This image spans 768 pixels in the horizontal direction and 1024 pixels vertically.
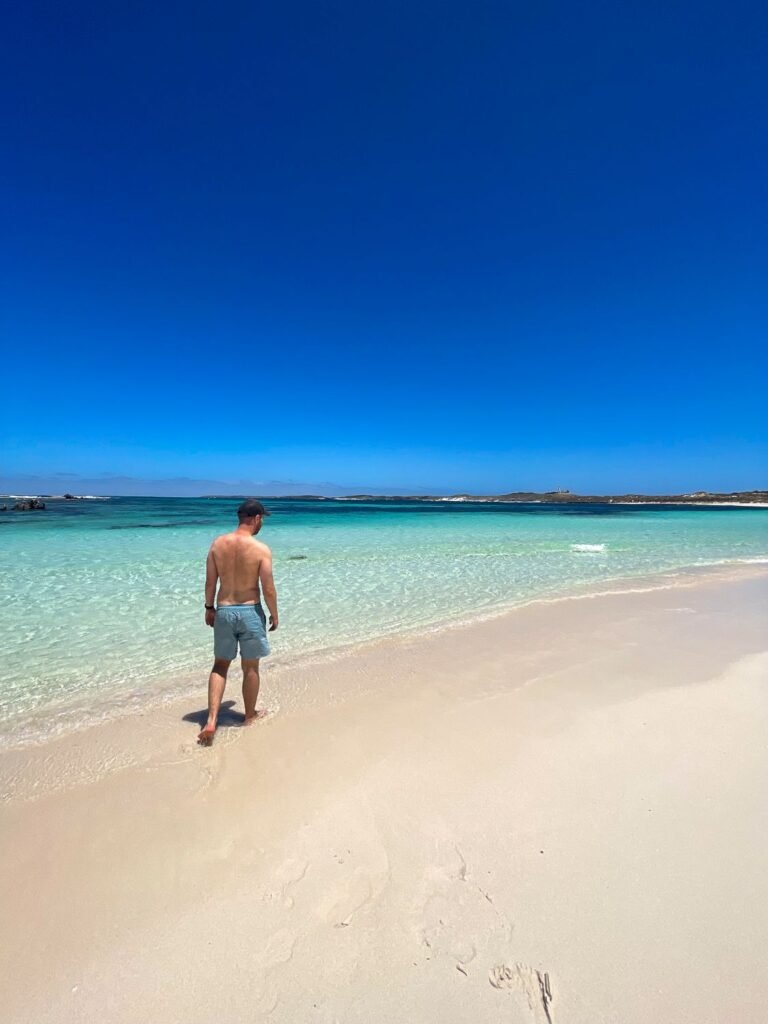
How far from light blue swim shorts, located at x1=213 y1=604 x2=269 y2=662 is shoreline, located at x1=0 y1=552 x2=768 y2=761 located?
1301 millimetres

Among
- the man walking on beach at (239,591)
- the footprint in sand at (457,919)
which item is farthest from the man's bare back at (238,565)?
the footprint in sand at (457,919)

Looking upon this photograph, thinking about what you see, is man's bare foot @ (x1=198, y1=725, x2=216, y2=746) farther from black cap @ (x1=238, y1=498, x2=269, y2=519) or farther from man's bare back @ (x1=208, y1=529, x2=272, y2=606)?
black cap @ (x1=238, y1=498, x2=269, y2=519)

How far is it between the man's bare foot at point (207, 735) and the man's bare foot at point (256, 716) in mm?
374

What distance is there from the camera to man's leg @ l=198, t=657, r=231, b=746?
12.9ft

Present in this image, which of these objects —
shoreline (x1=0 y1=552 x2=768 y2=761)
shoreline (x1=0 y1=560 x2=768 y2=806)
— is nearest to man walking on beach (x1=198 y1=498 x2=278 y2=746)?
shoreline (x1=0 y1=560 x2=768 y2=806)

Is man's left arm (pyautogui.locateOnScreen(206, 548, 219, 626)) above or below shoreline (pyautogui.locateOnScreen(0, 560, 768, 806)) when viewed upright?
above

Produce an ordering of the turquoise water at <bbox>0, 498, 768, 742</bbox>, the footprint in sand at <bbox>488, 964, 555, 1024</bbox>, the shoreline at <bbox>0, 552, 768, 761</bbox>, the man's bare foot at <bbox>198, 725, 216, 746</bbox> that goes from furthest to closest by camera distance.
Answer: the turquoise water at <bbox>0, 498, 768, 742</bbox> → the shoreline at <bbox>0, 552, 768, 761</bbox> → the man's bare foot at <bbox>198, 725, 216, 746</bbox> → the footprint in sand at <bbox>488, 964, 555, 1024</bbox>

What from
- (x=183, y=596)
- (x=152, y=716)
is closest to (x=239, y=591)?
(x=152, y=716)

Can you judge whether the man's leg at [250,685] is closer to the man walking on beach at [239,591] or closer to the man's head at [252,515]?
the man walking on beach at [239,591]

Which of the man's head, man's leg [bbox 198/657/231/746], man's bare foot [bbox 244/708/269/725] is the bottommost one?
man's bare foot [bbox 244/708/269/725]

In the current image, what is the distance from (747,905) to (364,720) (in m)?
2.85

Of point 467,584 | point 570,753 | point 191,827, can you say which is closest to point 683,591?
point 467,584

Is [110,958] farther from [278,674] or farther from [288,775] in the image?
[278,674]

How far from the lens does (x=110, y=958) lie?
6.89 ft
